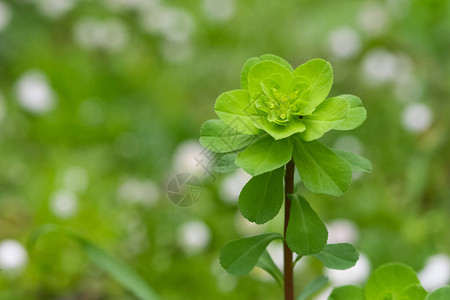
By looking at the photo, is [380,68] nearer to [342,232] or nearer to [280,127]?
[342,232]

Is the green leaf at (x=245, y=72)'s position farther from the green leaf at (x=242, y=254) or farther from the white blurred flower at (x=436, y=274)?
the white blurred flower at (x=436, y=274)

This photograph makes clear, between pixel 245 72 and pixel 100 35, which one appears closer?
pixel 245 72

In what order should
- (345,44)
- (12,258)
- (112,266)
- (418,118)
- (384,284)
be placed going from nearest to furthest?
(384,284), (112,266), (12,258), (418,118), (345,44)

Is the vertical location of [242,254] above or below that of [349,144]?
below

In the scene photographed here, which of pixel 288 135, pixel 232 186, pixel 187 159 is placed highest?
pixel 187 159

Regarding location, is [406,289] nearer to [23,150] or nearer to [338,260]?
[338,260]

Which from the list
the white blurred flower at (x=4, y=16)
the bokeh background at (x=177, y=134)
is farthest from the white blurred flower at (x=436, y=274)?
the white blurred flower at (x=4, y=16)

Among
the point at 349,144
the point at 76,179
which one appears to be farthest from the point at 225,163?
the point at 349,144

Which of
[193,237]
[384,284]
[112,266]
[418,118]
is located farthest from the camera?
[418,118]
